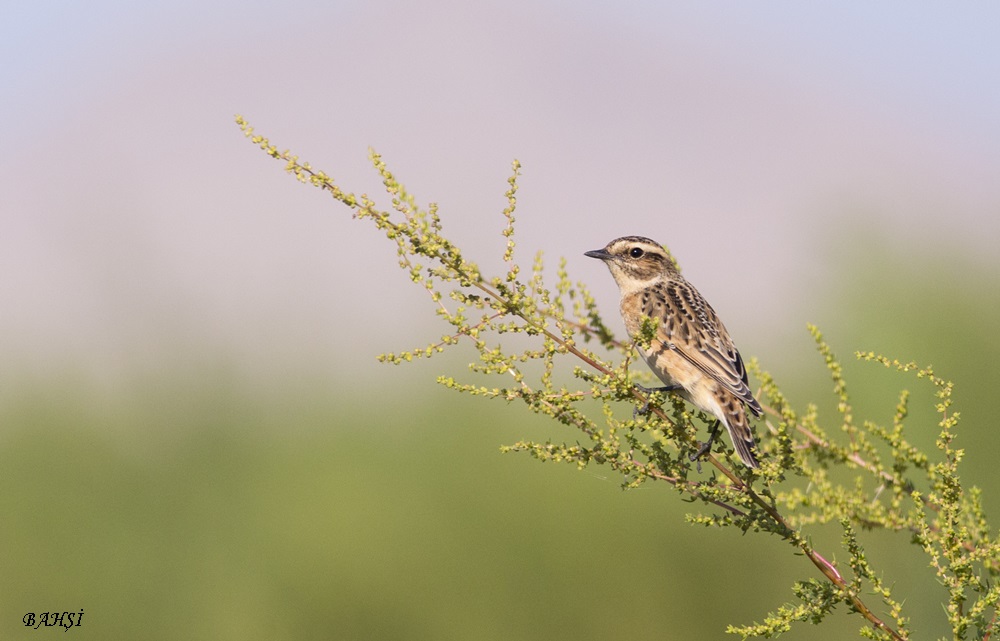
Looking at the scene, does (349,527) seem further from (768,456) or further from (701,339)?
(768,456)

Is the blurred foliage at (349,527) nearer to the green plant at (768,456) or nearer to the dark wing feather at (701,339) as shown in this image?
the dark wing feather at (701,339)

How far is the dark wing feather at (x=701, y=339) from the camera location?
19.8ft

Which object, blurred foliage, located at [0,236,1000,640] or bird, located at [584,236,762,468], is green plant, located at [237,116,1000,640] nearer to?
bird, located at [584,236,762,468]

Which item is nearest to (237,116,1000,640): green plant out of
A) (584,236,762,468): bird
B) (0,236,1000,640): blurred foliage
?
(584,236,762,468): bird

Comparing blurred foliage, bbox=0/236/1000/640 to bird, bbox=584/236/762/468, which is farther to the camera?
blurred foliage, bbox=0/236/1000/640

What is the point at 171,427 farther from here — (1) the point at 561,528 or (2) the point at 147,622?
(1) the point at 561,528

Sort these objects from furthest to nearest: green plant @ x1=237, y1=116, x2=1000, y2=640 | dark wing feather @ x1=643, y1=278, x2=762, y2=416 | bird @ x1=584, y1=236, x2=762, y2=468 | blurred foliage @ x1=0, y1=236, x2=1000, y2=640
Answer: blurred foliage @ x1=0, y1=236, x2=1000, y2=640, dark wing feather @ x1=643, y1=278, x2=762, y2=416, bird @ x1=584, y1=236, x2=762, y2=468, green plant @ x1=237, y1=116, x2=1000, y2=640

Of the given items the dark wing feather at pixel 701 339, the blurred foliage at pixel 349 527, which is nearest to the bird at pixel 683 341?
the dark wing feather at pixel 701 339

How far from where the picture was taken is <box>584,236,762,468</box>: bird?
5914 mm

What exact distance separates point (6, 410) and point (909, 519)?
8.61 meters

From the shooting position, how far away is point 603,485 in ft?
32.7

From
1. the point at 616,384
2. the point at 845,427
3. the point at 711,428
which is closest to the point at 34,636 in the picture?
the point at 711,428

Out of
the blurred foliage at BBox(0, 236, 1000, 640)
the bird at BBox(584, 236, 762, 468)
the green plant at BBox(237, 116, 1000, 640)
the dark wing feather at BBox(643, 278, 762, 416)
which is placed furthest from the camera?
the blurred foliage at BBox(0, 236, 1000, 640)

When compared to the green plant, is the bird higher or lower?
higher
